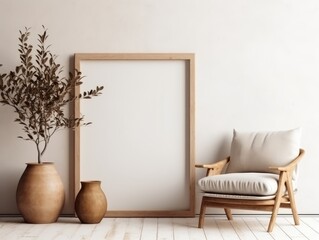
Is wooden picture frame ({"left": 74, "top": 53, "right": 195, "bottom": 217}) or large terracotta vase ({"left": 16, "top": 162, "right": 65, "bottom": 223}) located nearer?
large terracotta vase ({"left": 16, "top": 162, "right": 65, "bottom": 223})

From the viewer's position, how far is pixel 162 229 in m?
5.67

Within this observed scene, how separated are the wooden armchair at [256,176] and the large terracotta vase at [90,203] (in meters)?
0.95

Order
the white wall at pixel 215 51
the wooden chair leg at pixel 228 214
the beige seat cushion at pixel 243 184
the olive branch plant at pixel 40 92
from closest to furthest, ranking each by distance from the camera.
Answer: the beige seat cushion at pixel 243 184, the olive branch plant at pixel 40 92, the wooden chair leg at pixel 228 214, the white wall at pixel 215 51

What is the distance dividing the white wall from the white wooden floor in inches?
25.1

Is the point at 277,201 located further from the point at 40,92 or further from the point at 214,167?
the point at 40,92

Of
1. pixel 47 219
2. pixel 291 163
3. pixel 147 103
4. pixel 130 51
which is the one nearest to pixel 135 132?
pixel 147 103

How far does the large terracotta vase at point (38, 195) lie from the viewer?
6.04m

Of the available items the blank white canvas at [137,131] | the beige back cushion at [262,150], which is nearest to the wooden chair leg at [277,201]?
A: the beige back cushion at [262,150]

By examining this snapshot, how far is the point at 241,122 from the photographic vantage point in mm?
6520

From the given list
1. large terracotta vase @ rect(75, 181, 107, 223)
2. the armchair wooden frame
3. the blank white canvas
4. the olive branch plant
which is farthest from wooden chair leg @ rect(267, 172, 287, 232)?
the olive branch plant

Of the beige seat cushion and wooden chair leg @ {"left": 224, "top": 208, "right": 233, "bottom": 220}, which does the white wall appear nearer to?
wooden chair leg @ {"left": 224, "top": 208, "right": 233, "bottom": 220}

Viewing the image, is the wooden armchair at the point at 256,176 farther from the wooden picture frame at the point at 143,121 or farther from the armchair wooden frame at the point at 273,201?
the wooden picture frame at the point at 143,121

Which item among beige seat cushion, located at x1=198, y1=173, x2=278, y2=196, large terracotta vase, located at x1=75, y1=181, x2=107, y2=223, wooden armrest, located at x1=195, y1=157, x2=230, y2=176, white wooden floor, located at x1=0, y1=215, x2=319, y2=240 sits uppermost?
wooden armrest, located at x1=195, y1=157, x2=230, y2=176

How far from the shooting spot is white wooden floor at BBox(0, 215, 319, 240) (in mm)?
5316
